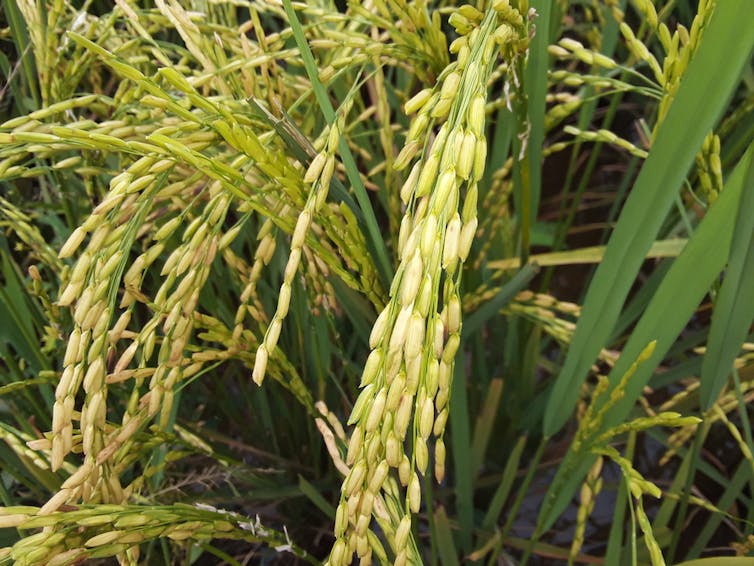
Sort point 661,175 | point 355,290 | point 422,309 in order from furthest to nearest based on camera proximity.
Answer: point 355,290, point 661,175, point 422,309

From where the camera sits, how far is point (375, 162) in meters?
1.20

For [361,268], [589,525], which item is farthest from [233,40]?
[589,525]

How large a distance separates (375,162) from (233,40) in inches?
15.1

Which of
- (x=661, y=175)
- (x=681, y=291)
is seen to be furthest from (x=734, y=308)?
(x=661, y=175)

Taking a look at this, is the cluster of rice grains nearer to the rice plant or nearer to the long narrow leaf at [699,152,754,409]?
the rice plant

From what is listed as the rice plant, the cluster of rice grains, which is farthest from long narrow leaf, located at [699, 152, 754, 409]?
the cluster of rice grains

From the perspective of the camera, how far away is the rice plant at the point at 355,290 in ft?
1.72

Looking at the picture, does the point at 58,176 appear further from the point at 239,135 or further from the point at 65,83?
the point at 239,135

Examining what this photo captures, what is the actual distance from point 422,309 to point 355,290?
18.5 inches

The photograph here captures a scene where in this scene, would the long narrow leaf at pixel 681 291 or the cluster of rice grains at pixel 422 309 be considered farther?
the long narrow leaf at pixel 681 291

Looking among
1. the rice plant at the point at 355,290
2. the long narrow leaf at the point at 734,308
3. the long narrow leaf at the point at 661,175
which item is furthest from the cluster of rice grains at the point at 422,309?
the long narrow leaf at the point at 734,308

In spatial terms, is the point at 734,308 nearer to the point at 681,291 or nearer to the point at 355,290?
the point at 681,291

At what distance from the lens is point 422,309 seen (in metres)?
0.43

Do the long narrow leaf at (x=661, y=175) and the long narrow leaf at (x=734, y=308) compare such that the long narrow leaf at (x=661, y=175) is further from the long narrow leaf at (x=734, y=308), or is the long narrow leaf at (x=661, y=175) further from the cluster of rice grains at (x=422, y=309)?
the cluster of rice grains at (x=422, y=309)
